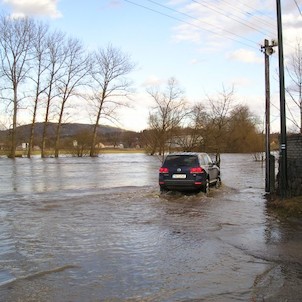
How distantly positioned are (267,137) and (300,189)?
3405 mm

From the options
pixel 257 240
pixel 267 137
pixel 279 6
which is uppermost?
pixel 279 6

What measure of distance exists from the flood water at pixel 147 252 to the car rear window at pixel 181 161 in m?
2.78

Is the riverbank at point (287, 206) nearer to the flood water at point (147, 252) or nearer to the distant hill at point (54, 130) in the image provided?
the flood water at point (147, 252)

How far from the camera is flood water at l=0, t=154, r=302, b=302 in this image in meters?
5.00

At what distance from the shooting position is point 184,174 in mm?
15258

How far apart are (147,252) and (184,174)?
27.8 ft

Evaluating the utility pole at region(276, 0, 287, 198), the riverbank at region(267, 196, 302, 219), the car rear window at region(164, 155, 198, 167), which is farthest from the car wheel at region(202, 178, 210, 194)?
the utility pole at region(276, 0, 287, 198)

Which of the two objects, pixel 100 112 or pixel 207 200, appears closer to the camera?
pixel 207 200

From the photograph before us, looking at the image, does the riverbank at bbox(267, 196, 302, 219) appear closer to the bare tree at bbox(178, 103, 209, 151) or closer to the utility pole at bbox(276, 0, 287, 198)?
the utility pole at bbox(276, 0, 287, 198)

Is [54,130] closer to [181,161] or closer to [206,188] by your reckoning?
[181,161]

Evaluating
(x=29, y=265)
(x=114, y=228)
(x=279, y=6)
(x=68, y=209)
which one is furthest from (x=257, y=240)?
(x=279, y=6)

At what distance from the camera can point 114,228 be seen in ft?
29.3

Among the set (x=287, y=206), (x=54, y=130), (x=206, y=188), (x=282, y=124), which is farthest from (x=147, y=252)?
(x=54, y=130)

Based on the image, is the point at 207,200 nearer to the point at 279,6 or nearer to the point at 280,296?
the point at 279,6
